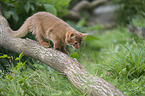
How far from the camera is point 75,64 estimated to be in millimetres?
2562

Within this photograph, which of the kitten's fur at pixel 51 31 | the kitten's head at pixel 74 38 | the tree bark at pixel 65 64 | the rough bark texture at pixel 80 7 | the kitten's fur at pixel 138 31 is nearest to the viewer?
the tree bark at pixel 65 64

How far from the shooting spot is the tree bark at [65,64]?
2.22m

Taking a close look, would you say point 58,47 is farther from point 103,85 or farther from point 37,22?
point 103,85

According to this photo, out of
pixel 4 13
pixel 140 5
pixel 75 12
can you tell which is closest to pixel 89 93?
pixel 4 13

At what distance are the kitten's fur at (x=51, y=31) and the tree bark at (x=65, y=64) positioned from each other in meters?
0.17

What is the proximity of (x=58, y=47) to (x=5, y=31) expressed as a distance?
1086mm

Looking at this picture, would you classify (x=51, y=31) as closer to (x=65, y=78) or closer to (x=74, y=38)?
(x=74, y=38)

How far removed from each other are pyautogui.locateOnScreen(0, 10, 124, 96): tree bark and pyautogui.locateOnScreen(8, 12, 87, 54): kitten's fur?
0.17m

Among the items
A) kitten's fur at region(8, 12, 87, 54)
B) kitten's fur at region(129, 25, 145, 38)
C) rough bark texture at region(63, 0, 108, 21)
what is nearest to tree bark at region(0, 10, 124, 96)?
kitten's fur at region(8, 12, 87, 54)

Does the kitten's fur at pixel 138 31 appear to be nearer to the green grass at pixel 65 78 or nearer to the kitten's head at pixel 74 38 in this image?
the green grass at pixel 65 78

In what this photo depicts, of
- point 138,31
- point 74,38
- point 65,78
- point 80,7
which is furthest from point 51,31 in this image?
point 80,7

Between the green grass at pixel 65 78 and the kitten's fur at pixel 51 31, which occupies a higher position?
the kitten's fur at pixel 51 31

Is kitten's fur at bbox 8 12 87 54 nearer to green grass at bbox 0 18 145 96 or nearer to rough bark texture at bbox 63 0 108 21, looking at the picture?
green grass at bbox 0 18 145 96

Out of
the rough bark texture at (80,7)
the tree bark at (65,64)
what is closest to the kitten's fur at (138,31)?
the tree bark at (65,64)
